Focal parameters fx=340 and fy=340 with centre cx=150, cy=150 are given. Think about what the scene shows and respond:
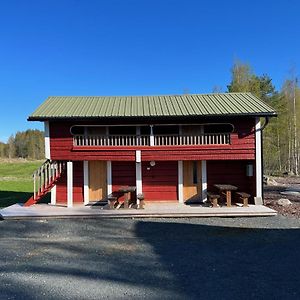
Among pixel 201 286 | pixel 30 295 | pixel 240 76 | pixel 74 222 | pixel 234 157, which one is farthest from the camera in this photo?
pixel 240 76

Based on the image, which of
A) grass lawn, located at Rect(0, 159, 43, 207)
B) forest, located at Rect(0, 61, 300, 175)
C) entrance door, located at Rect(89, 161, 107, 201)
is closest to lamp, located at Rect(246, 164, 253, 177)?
entrance door, located at Rect(89, 161, 107, 201)

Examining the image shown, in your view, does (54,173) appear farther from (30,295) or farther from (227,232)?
(30,295)

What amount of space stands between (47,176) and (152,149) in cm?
428

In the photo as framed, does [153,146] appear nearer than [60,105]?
Yes

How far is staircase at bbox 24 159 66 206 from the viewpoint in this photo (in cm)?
1306

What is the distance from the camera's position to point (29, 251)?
7184 millimetres

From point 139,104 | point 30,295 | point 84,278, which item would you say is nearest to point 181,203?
point 139,104

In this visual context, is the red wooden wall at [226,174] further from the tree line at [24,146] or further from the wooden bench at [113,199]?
the tree line at [24,146]

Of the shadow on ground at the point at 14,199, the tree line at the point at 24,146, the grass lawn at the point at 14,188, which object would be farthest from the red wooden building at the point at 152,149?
the tree line at the point at 24,146

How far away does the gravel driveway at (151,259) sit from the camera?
15.5ft

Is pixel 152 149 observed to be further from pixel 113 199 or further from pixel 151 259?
pixel 151 259

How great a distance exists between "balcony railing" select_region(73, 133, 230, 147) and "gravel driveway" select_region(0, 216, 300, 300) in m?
3.85

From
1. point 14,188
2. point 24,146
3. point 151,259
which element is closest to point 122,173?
point 151,259

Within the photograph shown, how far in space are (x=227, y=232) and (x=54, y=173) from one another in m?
7.53
